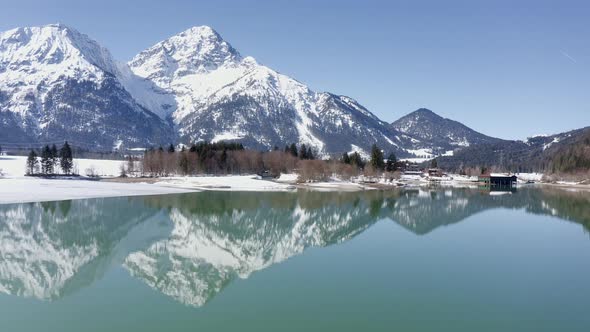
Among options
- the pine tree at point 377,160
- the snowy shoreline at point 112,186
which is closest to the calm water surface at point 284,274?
the snowy shoreline at point 112,186

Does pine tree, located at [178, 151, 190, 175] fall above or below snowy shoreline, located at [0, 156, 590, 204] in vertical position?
above

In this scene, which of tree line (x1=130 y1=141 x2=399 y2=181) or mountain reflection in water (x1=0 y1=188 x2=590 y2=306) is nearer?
mountain reflection in water (x1=0 y1=188 x2=590 y2=306)

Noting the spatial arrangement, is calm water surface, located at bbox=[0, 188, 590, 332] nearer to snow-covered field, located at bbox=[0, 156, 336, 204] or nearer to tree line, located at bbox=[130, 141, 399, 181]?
snow-covered field, located at bbox=[0, 156, 336, 204]

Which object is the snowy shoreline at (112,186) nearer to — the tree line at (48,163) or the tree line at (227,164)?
the tree line at (48,163)

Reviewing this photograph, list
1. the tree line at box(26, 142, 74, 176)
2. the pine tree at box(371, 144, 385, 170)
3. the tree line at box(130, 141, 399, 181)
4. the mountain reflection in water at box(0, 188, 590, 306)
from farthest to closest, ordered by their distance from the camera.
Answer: the pine tree at box(371, 144, 385, 170), the tree line at box(130, 141, 399, 181), the tree line at box(26, 142, 74, 176), the mountain reflection in water at box(0, 188, 590, 306)

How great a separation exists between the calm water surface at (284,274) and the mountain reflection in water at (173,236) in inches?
5.7

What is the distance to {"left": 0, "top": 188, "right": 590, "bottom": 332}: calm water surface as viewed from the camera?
1620 cm

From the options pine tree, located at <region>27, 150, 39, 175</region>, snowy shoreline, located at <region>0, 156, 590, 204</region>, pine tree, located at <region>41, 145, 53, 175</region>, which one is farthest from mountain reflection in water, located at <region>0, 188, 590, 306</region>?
pine tree, located at <region>27, 150, 39, 175</region>

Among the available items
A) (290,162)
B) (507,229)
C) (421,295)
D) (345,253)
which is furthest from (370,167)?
(421,295)

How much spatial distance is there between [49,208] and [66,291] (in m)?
36.9

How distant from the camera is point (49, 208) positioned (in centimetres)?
5228

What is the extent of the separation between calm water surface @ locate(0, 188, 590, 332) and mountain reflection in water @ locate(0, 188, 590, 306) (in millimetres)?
144

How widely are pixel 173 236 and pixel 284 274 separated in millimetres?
14944

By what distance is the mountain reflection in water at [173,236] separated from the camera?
22453 millimetres
